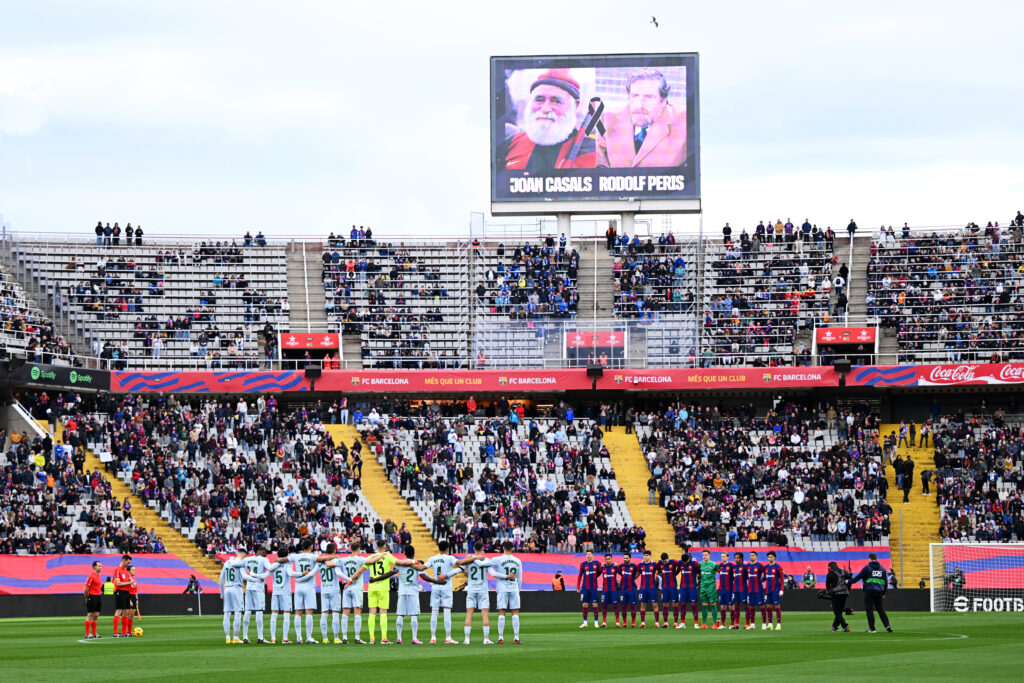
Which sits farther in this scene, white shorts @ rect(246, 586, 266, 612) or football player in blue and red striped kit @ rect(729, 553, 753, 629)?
football player in blue and red striped kit @ rect(729, 553, 753, 629)

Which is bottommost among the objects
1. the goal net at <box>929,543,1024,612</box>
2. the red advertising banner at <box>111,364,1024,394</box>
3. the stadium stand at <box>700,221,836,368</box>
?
the goal net at <box>929,543,1024,612</box>

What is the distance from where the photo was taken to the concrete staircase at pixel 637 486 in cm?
5100

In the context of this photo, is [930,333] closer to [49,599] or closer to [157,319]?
[157,319]

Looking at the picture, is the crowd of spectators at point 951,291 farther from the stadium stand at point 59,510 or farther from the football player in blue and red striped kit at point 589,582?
the stadium stand at point 59,510

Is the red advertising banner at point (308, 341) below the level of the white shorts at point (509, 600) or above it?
above

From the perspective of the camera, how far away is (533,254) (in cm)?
6625

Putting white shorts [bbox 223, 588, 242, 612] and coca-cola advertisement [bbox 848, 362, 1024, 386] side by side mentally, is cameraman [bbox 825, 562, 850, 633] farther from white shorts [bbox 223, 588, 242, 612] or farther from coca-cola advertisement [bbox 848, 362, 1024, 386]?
coca-cola advertisement [bbox 848, 362, 1024, 386]

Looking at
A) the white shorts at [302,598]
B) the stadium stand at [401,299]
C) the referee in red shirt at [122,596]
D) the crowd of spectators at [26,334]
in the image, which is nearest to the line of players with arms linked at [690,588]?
the white shorts at [302,598]

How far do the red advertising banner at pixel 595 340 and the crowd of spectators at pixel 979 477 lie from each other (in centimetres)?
1292

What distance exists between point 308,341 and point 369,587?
117 ft

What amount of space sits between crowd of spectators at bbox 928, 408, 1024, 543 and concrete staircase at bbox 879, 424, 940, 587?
51 centimetres

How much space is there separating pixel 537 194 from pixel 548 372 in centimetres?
952

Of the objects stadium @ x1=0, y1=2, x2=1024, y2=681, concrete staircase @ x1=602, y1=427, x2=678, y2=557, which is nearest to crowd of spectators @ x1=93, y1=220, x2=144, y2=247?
stadium @ x1=0, y1=2, x2=1024, y2=681

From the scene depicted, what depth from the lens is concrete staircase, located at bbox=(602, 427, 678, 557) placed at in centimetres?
5100
